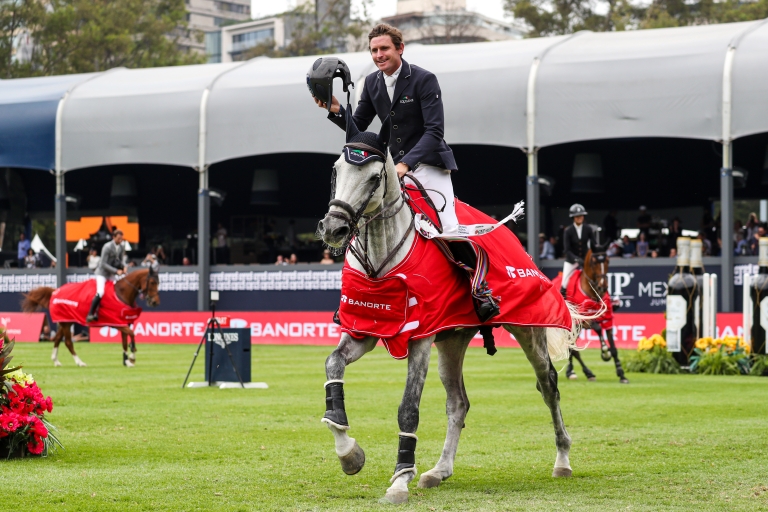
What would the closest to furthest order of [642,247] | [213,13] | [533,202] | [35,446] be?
[35,446], [533,202], [642,247], [213,13]

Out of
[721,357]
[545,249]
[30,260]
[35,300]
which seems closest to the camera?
[721,357]

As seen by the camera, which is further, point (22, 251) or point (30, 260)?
point (22, 251)

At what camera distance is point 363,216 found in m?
8.07

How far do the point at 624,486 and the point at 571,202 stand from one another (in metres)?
31.5

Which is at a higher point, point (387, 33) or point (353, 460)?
point (387, 33)

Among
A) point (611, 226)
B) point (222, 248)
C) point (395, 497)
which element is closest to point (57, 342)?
point (222, 248)

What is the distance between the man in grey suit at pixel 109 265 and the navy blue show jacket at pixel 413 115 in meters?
16.0

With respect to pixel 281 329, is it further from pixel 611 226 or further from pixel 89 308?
pixel 611 226

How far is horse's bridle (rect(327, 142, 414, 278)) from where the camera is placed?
7559mm

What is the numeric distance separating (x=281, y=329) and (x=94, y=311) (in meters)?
8.91

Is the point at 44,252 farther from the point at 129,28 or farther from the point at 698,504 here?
the point at 698,504

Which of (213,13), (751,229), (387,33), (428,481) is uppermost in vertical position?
(213,13)

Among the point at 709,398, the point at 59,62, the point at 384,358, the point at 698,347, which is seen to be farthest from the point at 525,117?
the point at 59,62

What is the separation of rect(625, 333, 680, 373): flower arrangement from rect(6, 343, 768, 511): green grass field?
181cm
